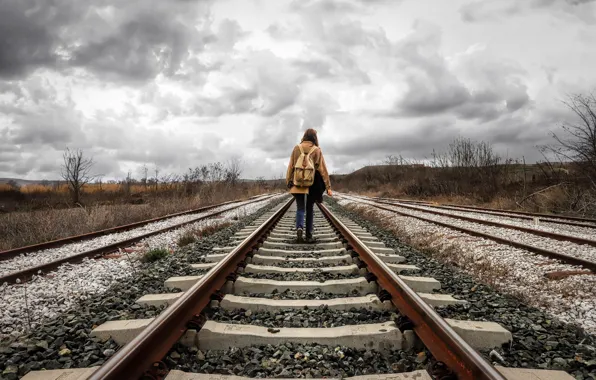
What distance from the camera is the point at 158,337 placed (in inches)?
83.3

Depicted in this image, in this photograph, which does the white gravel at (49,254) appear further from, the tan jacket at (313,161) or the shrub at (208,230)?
the tan jacket at (313,161)

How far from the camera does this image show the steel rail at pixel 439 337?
1.68m

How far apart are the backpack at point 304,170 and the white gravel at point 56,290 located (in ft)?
8.96

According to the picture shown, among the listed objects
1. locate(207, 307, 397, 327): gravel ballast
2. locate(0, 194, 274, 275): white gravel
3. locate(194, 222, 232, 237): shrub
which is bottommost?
locate(0, 194, 274, 275): white gravel

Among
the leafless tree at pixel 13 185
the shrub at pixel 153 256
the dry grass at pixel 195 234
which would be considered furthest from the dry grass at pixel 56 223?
the leafless tree at pixel 13 185

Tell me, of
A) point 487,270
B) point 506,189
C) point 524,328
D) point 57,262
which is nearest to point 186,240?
point 57,262

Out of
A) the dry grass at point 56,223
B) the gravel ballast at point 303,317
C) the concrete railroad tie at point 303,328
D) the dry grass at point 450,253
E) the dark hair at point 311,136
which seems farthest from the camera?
the dry grass at point 56,223

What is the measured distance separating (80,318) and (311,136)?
14.4 ft

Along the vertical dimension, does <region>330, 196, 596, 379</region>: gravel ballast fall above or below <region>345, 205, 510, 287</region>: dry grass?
below

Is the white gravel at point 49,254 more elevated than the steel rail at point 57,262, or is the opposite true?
the steel rail at point 57,262

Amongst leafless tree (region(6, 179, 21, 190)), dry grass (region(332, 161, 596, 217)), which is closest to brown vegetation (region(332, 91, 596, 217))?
dry grass (region(332, 161, 596, 217))

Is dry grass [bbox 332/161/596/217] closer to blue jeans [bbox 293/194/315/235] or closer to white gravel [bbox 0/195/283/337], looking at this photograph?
blue jeans [bbox 293/194/315/235]

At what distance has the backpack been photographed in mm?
6012

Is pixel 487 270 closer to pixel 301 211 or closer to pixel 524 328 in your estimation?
pixel 524 328
